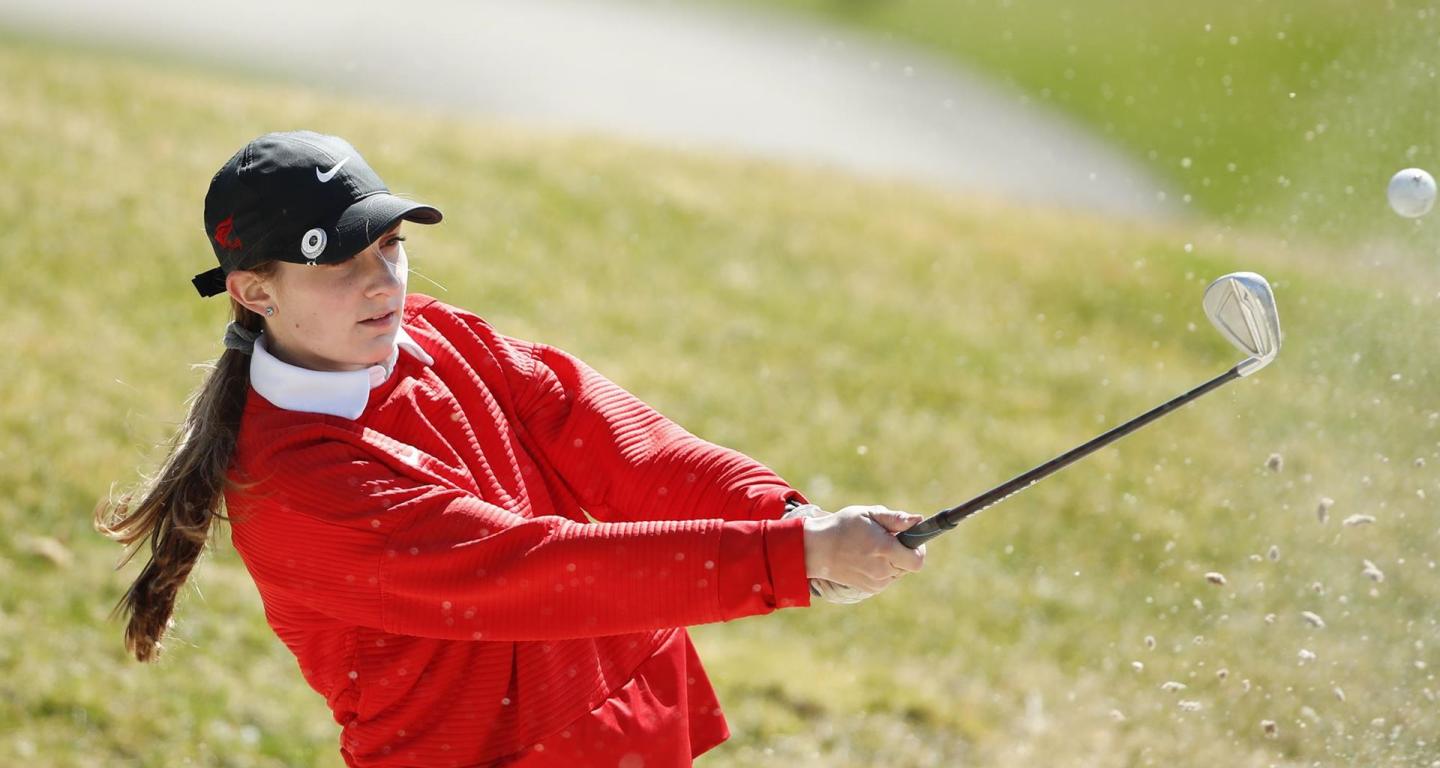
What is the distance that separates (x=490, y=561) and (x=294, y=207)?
61 cm

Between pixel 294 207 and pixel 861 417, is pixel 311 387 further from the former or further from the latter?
pixel 861 417

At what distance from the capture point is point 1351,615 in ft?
18.7

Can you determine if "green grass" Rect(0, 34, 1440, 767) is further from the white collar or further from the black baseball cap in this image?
the black baseball cap

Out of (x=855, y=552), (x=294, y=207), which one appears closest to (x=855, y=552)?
(x=855, y=552)

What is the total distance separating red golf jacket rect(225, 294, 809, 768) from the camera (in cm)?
223

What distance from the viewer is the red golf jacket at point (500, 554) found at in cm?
223

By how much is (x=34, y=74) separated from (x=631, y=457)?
26.8 feet

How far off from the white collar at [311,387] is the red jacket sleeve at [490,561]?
0.08 m

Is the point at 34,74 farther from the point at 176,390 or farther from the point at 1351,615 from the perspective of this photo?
the point at 1351,615

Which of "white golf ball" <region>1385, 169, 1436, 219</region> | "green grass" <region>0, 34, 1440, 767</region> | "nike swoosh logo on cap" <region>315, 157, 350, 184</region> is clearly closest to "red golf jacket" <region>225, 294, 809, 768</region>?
"nike swoosh logo on cap" <region>315, 157, 350, 184</region>

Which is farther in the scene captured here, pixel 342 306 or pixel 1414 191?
pixel 1414 191

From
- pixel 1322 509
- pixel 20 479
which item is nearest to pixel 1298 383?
pixel 1322 509

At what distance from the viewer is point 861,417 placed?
24.8 feet

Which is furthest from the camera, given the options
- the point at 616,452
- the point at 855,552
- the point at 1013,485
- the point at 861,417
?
the point at 861,417
